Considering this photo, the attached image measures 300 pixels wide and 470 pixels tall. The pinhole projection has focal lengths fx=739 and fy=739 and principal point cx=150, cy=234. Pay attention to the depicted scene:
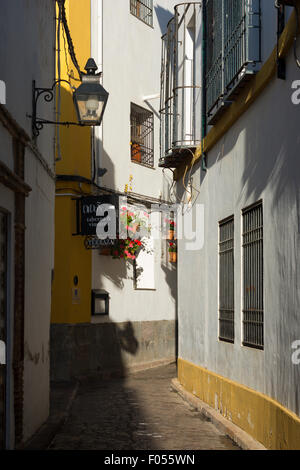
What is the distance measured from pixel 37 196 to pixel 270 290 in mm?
2988

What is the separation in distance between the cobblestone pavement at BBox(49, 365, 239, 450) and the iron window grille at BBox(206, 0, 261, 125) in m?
4.26

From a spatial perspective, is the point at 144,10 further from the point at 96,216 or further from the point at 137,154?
the point at 96,216

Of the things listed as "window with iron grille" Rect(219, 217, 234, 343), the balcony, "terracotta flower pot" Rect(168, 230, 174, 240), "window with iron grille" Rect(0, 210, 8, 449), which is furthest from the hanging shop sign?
"window with iron grille" Rect(0, 210, 8, 449)

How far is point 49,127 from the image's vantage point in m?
10.4

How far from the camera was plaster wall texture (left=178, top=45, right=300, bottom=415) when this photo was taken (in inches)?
276

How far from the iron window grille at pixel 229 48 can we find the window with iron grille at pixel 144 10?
23.4 ft

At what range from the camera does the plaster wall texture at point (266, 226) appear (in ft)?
23.0

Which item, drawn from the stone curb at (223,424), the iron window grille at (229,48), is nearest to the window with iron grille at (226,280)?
the stone curb at (223,424)

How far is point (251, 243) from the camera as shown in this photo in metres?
8.87

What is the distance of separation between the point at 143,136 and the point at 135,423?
32.8 ft

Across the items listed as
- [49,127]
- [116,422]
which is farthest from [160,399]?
[49,127]

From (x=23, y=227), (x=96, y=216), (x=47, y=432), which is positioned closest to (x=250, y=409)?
(x=47, y=432)

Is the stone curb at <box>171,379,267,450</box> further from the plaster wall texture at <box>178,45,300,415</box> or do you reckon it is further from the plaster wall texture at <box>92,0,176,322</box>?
the plaster wall texture at <box>92,0,176,322</box>

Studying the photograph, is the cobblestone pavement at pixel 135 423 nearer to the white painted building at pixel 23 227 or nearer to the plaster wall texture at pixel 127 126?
the white painted building at pixel 23 227
